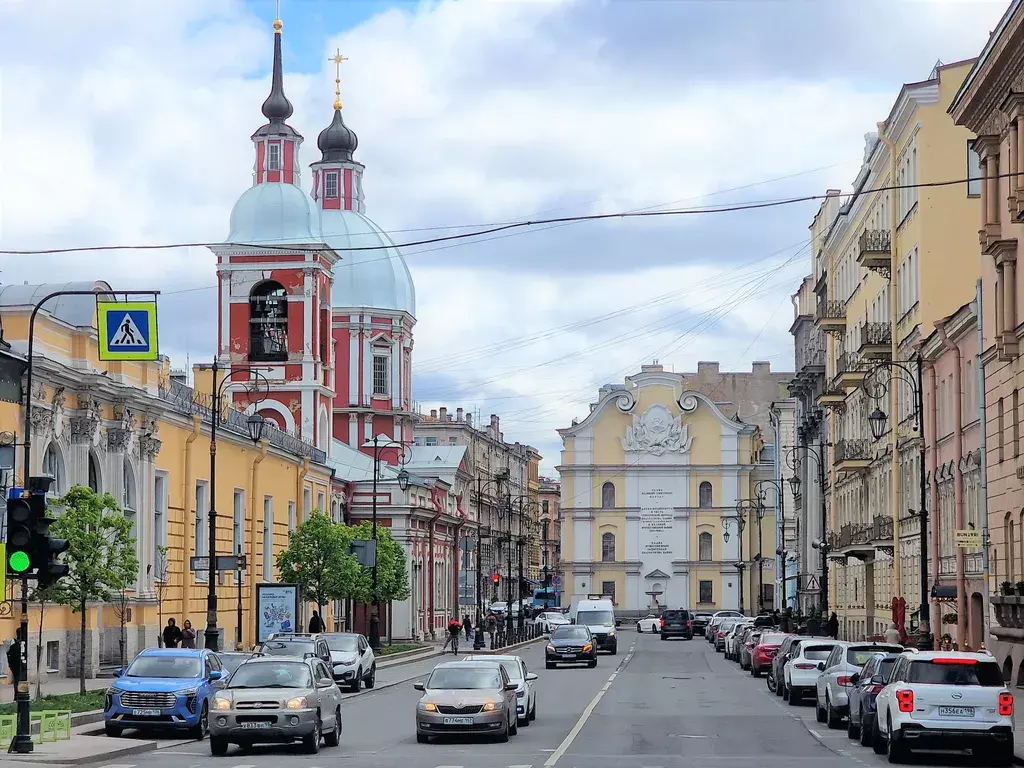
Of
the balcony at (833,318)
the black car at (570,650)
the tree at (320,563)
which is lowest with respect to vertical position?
the black car at (570,650)

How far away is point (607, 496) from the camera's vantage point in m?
130

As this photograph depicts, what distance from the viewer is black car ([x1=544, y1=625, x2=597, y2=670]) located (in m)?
55.8

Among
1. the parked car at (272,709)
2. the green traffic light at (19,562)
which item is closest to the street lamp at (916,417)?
the parked car at (272,709)

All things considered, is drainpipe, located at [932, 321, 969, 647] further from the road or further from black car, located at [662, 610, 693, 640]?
black car, located at [662, 610, 693, 640]

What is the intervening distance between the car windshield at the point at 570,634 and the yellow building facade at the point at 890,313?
411 inches

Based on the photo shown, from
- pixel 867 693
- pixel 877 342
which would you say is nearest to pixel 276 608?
pixel 877 342

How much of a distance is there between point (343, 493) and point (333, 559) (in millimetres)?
22939

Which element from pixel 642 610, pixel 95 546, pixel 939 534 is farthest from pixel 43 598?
pixel 642 610

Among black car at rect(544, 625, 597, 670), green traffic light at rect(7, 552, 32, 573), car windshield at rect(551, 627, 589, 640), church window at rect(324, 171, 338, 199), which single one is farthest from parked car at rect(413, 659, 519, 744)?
church window at rect(324, 171, 338, 199)

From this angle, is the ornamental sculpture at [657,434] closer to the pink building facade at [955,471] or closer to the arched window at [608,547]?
the arched window at [608,547]

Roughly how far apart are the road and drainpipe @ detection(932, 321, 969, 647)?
580 centimetres

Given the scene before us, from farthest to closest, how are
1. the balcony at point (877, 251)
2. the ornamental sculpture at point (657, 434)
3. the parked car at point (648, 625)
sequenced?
1. the ornamental sculpture at point (657, 434)
2. the parked car at point (648, 625)
3. the balcony at point (877, 251)

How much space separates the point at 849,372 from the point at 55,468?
33.0 metres

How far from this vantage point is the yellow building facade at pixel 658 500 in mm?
127438
